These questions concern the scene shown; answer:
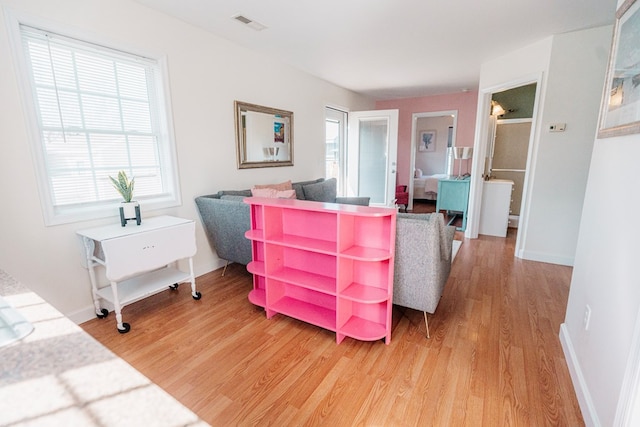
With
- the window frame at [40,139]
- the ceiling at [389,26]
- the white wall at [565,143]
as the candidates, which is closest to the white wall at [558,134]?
the white wall at [565,143]

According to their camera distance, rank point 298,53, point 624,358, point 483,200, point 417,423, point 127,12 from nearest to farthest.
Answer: point 624,358 → point 417,423 → point 127,12 → point 298,53 → point 483,200

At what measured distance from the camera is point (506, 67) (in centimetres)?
363

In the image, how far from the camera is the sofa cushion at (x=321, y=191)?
405 cm

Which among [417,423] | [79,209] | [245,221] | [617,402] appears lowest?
[417,423]

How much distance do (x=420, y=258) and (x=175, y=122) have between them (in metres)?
2.41

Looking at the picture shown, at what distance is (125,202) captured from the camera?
7.49 ft

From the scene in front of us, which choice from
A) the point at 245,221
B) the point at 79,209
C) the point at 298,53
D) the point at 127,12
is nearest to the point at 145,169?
the point at 79,209

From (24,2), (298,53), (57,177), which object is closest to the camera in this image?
Answer: (24,2)

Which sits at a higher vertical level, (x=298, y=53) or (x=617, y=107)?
(x=298, y=53)

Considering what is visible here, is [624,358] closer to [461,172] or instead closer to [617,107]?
[617,107]

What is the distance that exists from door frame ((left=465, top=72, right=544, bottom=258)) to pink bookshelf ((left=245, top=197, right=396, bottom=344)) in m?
2.53

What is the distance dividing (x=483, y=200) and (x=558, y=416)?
3510 millimetres

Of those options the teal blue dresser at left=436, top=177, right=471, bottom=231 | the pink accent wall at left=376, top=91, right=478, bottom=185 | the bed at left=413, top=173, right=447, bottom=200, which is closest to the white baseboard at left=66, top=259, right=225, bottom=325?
the teal blue dresser at left=436, top=177, right=471, bottom=231

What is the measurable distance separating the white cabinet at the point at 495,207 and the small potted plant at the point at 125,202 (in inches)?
174
